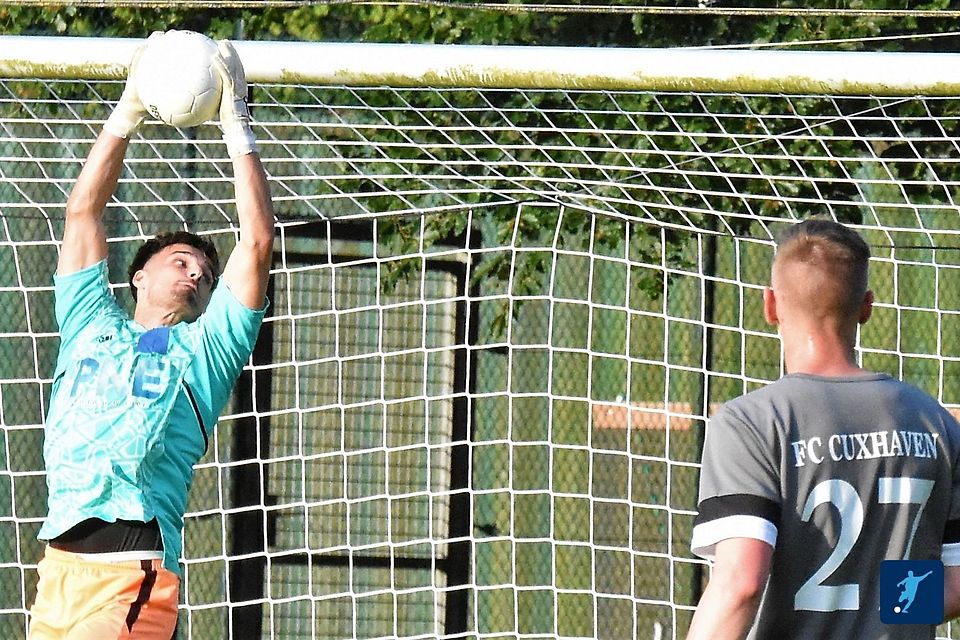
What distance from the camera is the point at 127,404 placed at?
307 cm

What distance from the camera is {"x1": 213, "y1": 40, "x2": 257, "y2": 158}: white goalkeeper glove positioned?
299 cm

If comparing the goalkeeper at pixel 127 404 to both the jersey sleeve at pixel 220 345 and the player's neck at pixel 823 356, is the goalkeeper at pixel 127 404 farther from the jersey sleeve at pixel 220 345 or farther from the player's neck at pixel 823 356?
the player's neck at pixel 823 356

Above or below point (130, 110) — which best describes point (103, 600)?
below

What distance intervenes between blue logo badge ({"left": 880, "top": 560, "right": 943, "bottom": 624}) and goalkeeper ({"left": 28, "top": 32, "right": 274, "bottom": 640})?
1.58 m

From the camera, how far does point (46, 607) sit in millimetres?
3016

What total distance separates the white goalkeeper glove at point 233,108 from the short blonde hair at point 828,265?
1.33m

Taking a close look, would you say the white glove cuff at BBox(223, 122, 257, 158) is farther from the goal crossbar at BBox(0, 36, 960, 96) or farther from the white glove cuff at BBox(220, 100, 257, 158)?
the goal crossbar at BBox(0, 36, 960, 96)

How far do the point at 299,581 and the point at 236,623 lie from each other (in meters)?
0.31

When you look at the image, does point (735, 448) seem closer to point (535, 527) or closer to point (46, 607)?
point (46, 607)

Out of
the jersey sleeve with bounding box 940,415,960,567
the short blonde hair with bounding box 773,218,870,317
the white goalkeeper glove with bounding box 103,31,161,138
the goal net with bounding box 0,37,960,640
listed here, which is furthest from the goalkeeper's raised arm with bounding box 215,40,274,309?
the goal net with bounding box 0,37,960,640

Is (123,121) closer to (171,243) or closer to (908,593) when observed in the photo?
(171,243)

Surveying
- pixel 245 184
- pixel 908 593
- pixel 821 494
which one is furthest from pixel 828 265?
pixel 245 184

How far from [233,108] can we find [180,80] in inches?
5.1

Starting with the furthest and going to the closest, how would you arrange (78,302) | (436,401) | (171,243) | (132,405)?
(436,401)
(171,243)
(78,302)
(132,405)
